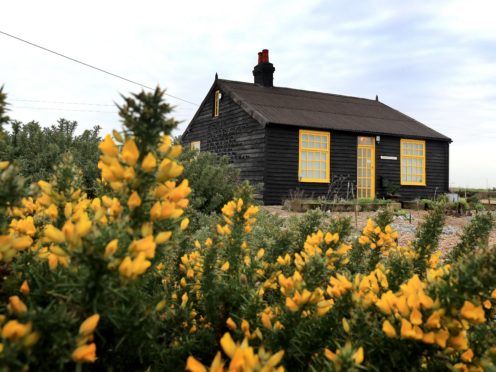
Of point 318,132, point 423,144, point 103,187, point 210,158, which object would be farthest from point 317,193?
point 103,187

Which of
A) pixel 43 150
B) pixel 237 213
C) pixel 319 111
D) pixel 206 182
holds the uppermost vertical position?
pixel 319 111

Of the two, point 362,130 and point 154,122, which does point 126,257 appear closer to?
point 154,122

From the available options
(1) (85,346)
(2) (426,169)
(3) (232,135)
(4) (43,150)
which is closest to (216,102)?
(3) (232,135)

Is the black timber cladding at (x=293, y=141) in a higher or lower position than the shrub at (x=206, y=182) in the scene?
higher

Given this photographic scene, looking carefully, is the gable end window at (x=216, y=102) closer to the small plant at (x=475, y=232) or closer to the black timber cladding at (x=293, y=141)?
the black timber cladding at (x=293, y=141)

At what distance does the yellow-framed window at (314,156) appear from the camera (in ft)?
46.7

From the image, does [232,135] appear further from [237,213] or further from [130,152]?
[130,152]

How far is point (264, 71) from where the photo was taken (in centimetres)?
1772

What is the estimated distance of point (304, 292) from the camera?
3.68 feet

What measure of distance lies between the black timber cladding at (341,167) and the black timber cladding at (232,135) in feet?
1.71

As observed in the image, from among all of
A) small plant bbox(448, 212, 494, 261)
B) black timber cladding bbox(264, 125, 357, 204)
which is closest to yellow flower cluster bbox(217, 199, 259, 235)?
small plant bbox(448, 212, 494, 261)

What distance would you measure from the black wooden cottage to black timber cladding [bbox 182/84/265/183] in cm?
4

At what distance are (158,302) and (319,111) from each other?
15967 millimetres

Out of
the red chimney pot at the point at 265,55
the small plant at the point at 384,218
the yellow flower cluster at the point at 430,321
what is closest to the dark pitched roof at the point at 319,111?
the red chimney pot at the point at 265,55
